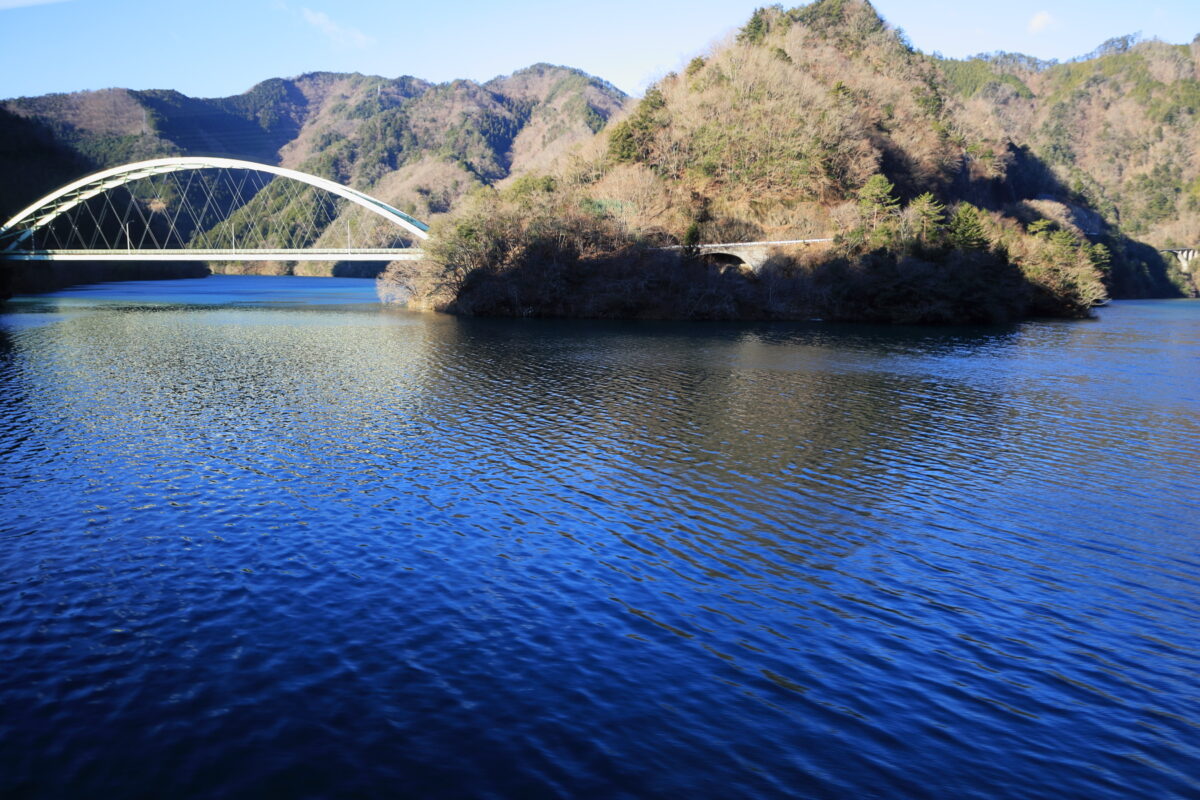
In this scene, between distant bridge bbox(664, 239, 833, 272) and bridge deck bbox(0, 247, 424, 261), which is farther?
bridge deck bbox(0, 247, 424, 261)

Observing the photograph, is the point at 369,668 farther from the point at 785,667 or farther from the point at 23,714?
the point at 785,667

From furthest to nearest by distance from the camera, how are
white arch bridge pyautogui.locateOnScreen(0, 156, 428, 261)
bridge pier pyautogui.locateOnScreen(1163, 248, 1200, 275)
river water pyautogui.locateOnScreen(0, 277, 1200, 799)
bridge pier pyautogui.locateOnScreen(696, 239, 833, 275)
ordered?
bridge pier pyautogui.locateOnScreen(1163, 248, 1200, 275) < white arch bridge pyautogui.locateOnScreen(0, 156, 428, 261) < bridge pier pyautogui.locateOnScreen(696, 239, 833, 275) < river water pyautogui.locateOnScreen(0, 277, 1200, 799)

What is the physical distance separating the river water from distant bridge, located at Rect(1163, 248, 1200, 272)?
129225 mm

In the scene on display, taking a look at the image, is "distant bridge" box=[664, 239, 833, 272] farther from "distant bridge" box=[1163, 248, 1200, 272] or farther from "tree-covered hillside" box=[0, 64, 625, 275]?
"distant bridge" box=[1163, 248, 1200, 272]

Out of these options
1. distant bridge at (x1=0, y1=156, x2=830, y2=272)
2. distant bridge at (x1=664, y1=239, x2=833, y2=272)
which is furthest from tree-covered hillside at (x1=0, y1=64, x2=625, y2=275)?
distant bridge at (x1=664, y1=239, x2=833, y2=272)

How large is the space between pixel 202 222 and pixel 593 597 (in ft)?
546

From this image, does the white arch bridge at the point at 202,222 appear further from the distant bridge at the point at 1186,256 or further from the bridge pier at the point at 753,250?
the distant bridge at the point at 1186,256

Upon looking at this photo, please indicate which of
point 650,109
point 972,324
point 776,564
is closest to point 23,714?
point 776,564

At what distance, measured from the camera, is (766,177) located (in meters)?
78.7

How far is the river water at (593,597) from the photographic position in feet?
26.8

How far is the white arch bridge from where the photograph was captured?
77.1m

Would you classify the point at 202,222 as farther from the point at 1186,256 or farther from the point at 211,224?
the point at 1186,256

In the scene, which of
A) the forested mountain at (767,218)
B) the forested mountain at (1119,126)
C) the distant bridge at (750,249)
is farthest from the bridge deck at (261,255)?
the forested mountain at (1119,126)

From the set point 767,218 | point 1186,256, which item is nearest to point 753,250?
point 767,218
